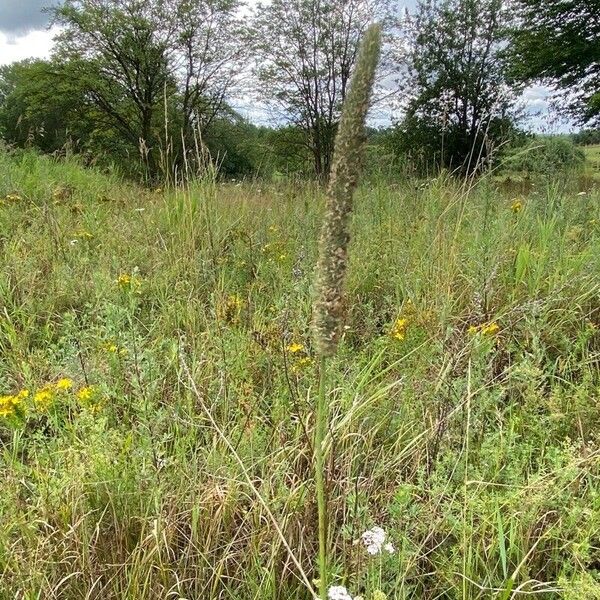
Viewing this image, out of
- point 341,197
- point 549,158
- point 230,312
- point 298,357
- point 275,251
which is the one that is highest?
point 549,158

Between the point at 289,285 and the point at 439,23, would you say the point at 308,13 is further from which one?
the point at 289,285

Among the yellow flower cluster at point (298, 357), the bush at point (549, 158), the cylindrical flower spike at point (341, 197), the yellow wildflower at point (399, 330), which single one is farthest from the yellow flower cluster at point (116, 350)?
the bush at point (549, 158)

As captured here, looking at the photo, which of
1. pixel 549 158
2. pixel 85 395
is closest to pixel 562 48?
pixel 549 158

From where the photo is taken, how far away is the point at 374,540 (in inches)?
44.3

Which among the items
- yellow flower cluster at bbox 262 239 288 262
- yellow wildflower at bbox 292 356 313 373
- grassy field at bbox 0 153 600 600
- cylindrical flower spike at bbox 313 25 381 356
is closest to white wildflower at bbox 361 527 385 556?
grassy field at bbox 0 153 600 600

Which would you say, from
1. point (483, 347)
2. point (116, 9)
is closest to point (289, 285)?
point (483, 347)

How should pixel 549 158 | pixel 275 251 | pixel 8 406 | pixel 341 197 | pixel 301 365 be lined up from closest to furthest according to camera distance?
pixel 341 197, pixel 8 406, pixel 301 365, pixel 275 251, pixel 549 158

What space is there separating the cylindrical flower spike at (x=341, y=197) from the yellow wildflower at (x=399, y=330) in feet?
4.34

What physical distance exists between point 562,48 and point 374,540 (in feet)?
64.1

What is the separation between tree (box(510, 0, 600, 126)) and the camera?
51.8ft

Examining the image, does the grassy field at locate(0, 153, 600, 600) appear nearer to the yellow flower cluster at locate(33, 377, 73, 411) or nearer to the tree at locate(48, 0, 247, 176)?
the yellow flower cluster at locate(33, 377, 73, 411)

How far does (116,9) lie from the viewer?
1956cm

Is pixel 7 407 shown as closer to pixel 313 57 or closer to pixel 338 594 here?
pixel 338 594

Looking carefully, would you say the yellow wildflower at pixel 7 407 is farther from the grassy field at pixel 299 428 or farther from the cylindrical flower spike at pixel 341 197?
the cylindrical flower spike at pixel 341 197
